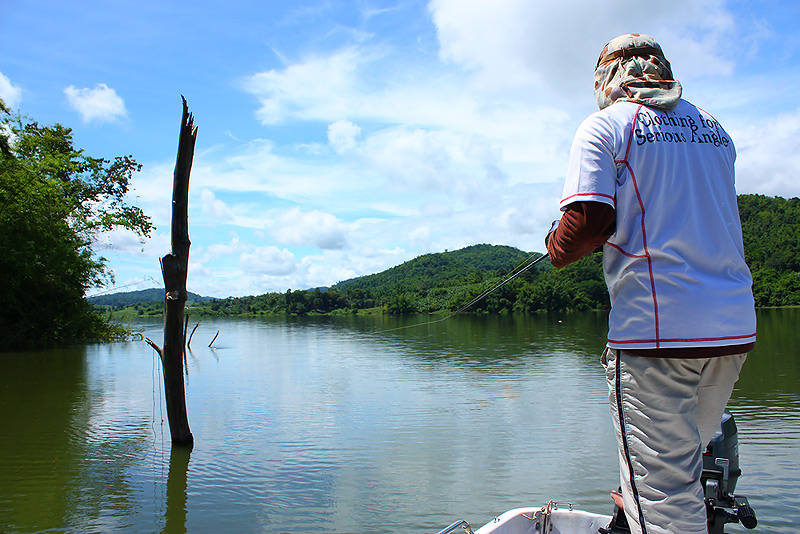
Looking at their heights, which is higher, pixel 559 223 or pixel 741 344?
pixel 559 223

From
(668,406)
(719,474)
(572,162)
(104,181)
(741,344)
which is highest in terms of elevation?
(104,181)

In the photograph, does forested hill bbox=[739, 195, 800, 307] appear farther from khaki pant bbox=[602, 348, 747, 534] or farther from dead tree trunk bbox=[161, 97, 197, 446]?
khaki pant bbox=[602, 348, 747, 534]

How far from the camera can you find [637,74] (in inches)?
73.2

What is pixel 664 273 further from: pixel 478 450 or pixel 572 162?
pixel 478 450

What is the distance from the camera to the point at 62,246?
2233 cm

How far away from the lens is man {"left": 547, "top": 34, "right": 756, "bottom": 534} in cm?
158

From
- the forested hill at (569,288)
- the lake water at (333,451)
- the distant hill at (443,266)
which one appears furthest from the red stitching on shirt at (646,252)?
the distant hill at (443,266)

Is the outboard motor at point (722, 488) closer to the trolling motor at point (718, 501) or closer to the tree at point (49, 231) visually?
the trolling motor at point (718, 501)

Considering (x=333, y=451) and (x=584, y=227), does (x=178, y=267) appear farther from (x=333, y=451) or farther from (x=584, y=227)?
(x=584, y=227)

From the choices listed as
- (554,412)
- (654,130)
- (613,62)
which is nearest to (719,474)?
(654,130)

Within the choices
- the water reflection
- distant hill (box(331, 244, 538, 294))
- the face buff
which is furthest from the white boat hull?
distant hill (box(331, 244, 538, 294))

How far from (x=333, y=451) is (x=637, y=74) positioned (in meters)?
7.47

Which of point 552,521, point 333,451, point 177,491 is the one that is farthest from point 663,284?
point 333,451

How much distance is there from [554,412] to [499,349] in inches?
551
